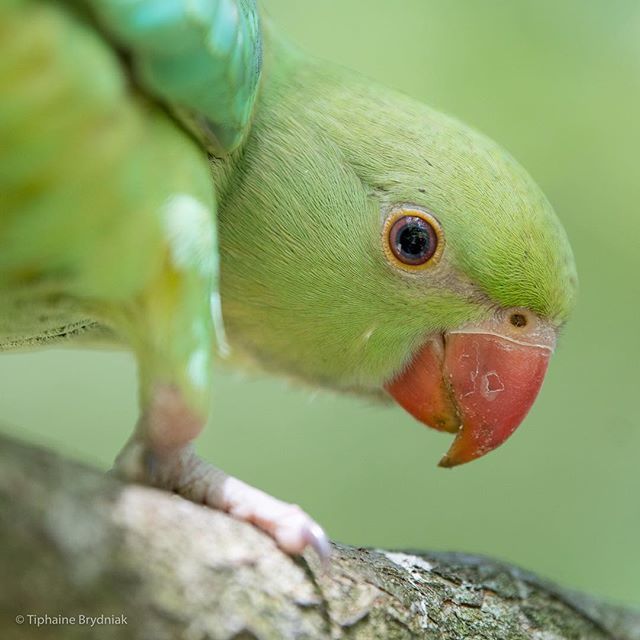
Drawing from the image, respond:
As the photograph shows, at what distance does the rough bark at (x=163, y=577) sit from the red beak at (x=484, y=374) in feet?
1.58

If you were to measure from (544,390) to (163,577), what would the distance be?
2.96m

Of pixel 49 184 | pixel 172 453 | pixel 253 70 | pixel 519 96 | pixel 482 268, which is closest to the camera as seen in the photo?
pixel 49 184

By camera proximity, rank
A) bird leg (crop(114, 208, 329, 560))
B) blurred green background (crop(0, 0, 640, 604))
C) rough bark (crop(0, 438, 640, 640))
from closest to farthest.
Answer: rough bark (crop(0, 438, 640, 640)), bird leg (crop(114, 208, 329, 560)), blurred green background (crop(0, 0, 640, 604))

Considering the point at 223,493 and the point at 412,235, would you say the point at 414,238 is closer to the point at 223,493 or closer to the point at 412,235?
the point at 412,235

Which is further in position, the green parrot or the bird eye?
the bird eye

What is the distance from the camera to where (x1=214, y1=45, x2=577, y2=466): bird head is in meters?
1.73

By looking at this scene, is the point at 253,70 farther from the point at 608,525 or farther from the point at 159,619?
the point at 608,525

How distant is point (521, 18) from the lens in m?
3.60

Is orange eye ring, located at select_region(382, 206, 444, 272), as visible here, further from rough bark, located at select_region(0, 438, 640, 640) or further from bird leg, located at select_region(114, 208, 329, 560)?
rough bark, located at select_region(0, 438, 640, 640)

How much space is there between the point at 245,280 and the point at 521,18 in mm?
2414

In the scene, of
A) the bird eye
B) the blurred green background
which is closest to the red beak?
the bird eye

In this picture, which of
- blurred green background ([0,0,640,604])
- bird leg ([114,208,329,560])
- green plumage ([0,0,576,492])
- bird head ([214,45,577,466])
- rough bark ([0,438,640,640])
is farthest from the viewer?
blurred green background ([0,0,640,604])

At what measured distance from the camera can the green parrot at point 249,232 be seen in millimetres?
1206

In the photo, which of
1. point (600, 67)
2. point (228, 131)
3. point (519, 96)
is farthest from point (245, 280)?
point (600, 67)
